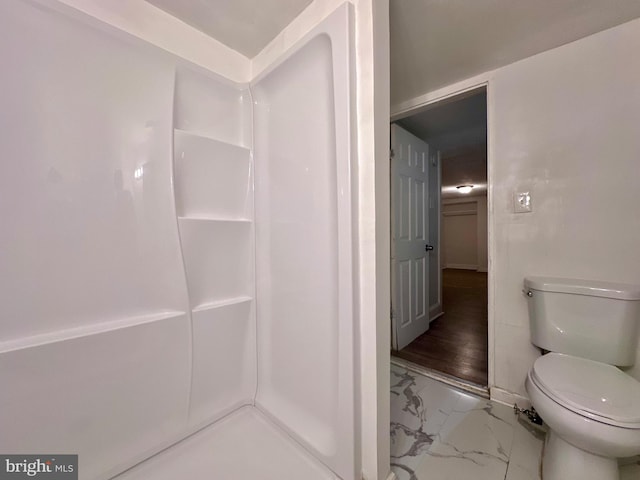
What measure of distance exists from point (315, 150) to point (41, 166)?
1.03 meters

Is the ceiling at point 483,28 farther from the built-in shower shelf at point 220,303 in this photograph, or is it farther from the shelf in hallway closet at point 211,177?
the built-in shower shelf at point 220,303

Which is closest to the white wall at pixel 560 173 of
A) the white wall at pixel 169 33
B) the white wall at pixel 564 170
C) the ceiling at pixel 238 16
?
the white wall at pixel 564 170

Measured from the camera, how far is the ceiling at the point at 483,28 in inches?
41.0

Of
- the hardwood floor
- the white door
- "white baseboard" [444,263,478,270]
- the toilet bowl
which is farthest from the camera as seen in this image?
"white baseboard" [444,263,478,270]

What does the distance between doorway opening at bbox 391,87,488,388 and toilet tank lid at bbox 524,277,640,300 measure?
813 millimetres

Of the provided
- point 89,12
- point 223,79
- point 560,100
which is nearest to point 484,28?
point 560,100

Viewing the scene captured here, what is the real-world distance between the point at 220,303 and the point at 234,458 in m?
0.68

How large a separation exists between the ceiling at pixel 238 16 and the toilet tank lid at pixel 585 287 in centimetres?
180

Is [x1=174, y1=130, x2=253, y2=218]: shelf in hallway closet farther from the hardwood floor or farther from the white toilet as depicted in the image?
the hardwood floor

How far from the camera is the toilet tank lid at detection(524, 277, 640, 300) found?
1025mm

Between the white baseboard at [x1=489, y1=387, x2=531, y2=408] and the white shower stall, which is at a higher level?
the white shower stall

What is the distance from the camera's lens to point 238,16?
112 centimetres

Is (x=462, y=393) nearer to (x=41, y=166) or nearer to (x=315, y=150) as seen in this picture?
(x=315, y=150)

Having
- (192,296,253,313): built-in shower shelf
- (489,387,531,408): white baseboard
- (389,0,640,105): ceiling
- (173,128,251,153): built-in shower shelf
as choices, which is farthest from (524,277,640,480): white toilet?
(173,128,251,153): built-in shower shelf
